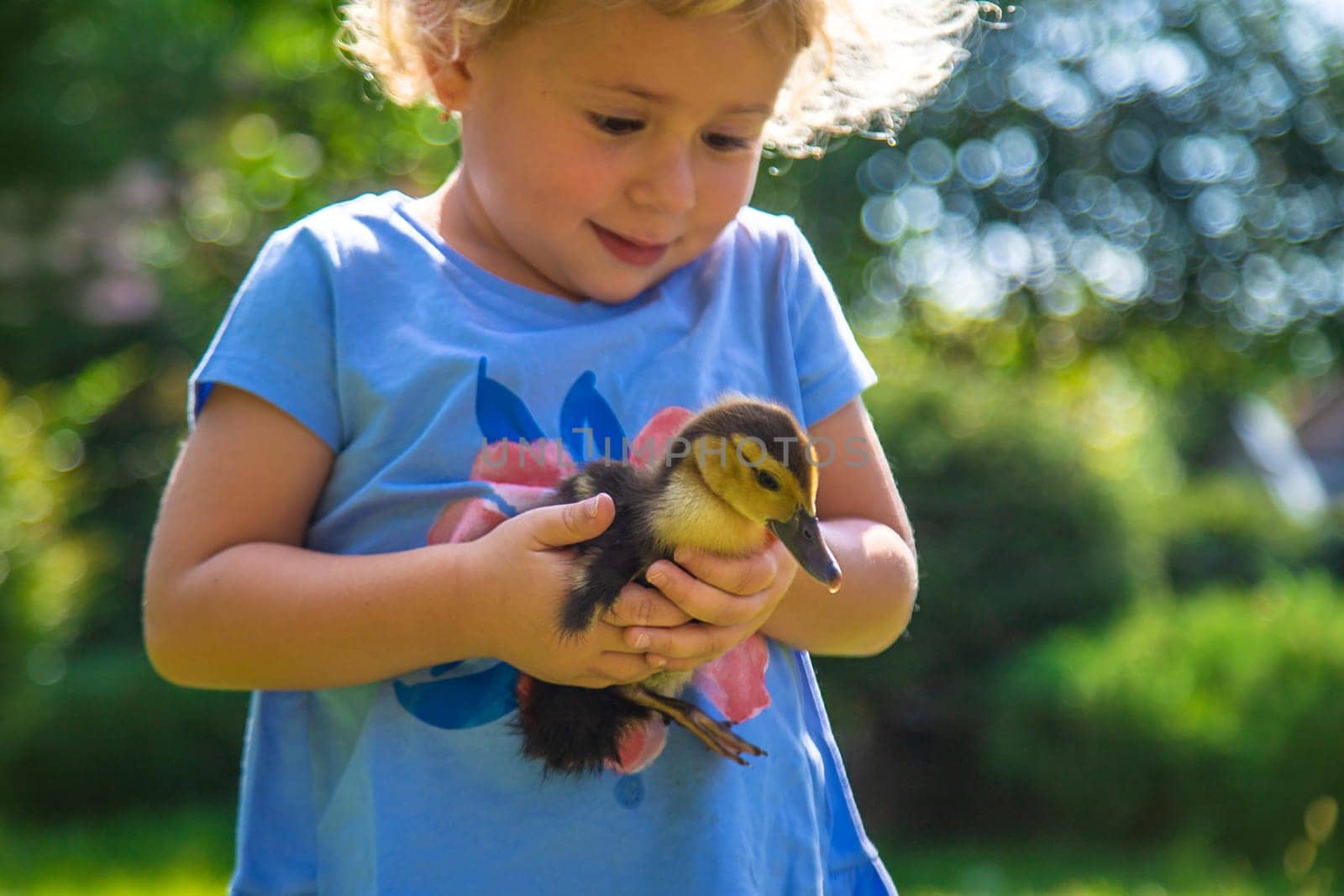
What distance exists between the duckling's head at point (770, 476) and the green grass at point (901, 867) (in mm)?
4664

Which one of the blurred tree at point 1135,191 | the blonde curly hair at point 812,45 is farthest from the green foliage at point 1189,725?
the blurred tree at point 1135,191

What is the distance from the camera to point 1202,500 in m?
14.6

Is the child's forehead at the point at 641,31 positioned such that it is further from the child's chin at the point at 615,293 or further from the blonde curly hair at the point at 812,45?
the child's chin at the point at 615,293

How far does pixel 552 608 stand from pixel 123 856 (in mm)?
5881

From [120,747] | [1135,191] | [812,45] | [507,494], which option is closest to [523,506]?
[507,494]

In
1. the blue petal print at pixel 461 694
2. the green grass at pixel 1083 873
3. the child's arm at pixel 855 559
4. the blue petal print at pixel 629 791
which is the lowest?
the green grass at pixel 1083 873

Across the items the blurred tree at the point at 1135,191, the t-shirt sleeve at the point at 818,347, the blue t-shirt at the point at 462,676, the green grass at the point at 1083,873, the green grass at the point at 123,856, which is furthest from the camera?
the blurred tree at the point at 1135,191

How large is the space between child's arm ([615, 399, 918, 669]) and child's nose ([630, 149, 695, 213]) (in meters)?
0.46

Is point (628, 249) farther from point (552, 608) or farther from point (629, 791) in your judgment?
point (629, 791)

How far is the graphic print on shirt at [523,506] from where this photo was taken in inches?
75.2

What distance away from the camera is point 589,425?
6.69 feet

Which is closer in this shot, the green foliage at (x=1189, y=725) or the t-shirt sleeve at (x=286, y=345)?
the t-shirt sleeve at (x=286, y=345)

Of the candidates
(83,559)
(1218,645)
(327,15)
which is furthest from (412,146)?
(1218,645)

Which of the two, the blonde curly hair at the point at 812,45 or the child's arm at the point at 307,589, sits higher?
the blonde curly hair at the point at 812,45
